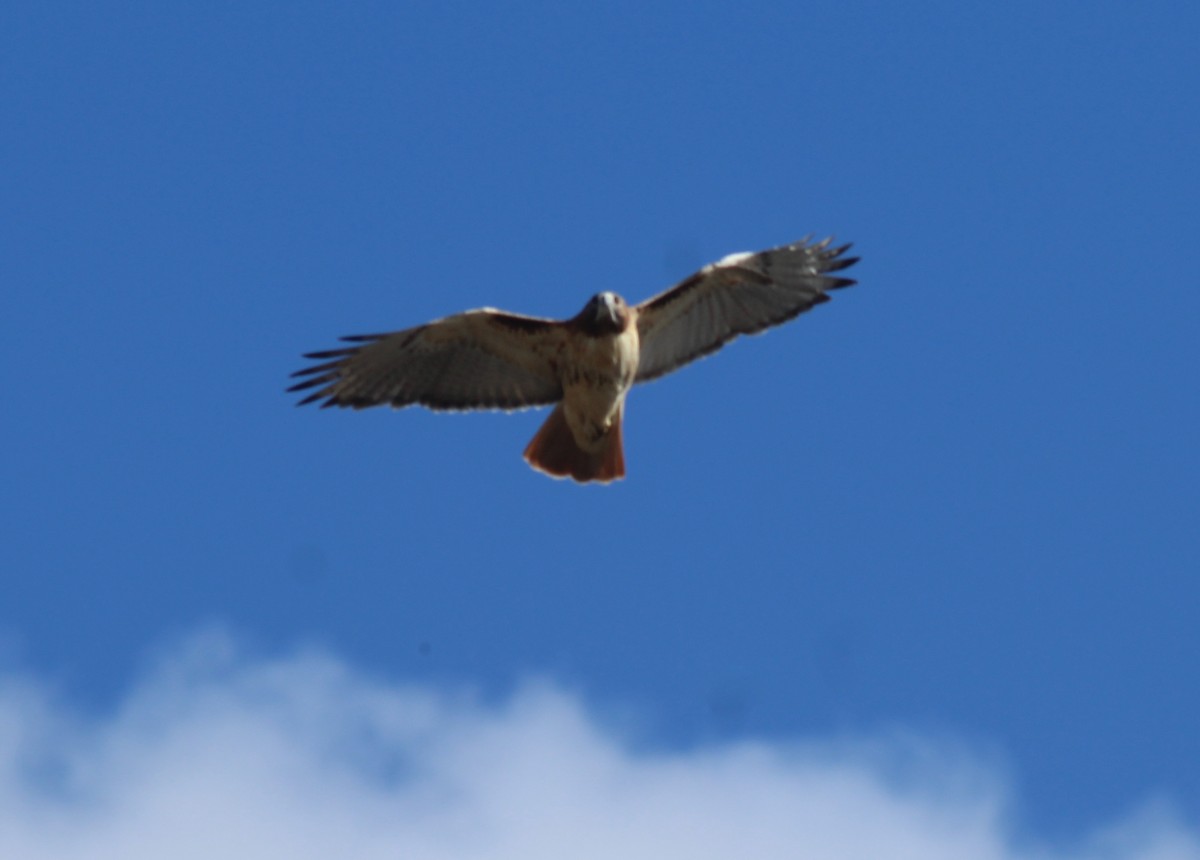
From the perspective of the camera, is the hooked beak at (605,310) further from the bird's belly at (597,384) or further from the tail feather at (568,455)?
the tail feather at (568,455)

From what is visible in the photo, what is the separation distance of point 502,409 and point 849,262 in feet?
11.0

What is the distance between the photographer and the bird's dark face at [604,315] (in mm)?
16359

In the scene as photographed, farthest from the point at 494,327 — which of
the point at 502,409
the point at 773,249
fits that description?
the point at 773,249

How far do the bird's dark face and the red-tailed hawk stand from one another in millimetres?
36

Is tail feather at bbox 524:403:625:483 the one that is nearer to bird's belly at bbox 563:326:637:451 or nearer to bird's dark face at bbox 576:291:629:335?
bird's belly at bbox 563:326:637:451

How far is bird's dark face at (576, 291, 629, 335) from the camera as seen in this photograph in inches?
644

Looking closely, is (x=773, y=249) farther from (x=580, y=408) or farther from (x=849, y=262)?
(x=580, y=408)

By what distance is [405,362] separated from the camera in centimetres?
1766

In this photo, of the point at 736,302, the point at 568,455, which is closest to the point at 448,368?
the point at 568,455

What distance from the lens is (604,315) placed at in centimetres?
1634

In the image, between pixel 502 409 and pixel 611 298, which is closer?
pixel 611 298

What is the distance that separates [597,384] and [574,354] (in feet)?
1.11

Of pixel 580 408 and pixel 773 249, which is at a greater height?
pixel 773 249

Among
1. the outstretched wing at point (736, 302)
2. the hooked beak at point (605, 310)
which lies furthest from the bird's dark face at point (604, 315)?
the outstretched wing at point (736, 302)
